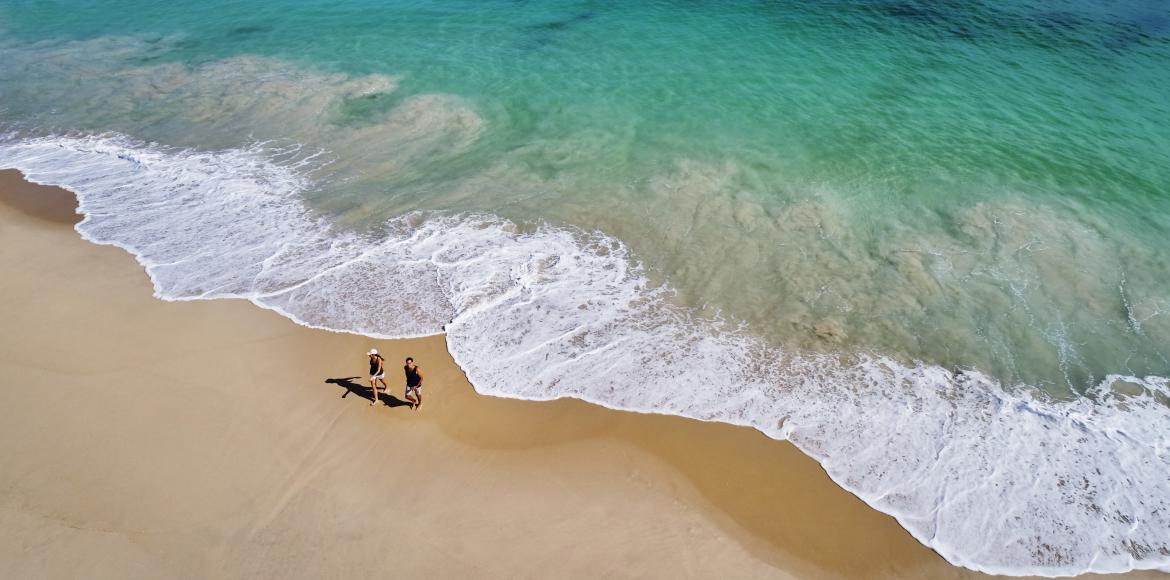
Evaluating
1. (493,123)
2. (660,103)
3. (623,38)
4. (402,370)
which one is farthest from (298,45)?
(402,370)

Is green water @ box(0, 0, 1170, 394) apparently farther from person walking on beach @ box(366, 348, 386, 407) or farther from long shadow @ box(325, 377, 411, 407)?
person walking on beach @ box(366, 348, 386, 407)

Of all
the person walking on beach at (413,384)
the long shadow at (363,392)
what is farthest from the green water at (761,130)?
the person walking on beach at (413,384)

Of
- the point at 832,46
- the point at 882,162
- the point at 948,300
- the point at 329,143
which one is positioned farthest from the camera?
the point at 832,46

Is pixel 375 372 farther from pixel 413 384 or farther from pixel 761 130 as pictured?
pixel 761 130

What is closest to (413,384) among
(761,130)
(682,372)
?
(682,372)

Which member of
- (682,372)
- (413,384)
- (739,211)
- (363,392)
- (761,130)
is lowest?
(363,392)

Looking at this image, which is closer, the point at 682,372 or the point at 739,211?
the point at 682,372

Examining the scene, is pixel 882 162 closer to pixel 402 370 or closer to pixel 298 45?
pixel 402 370
